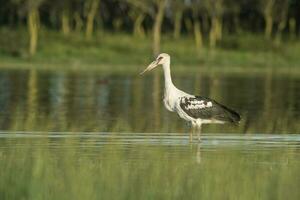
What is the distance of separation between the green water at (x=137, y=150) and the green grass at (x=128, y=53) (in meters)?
29.3

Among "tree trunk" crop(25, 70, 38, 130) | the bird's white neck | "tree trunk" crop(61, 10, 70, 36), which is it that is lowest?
"tree trunk" crop(61, 10, 70, 36)

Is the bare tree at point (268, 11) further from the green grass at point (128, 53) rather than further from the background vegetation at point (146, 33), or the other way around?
the green grass at point (128, 53)

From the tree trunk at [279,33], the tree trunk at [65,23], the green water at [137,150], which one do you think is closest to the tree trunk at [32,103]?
the green water at [137,150]

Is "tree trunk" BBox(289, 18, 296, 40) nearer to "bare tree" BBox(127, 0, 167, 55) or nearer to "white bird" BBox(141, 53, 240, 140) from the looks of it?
"bare tree" BBox(127, 0, 167, 55)

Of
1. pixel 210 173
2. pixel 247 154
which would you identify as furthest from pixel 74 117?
pixel 210 173

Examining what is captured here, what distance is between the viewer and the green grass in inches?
2547

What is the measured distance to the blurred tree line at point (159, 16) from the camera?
74.1m

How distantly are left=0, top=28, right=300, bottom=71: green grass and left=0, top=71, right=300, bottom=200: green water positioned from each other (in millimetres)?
29300

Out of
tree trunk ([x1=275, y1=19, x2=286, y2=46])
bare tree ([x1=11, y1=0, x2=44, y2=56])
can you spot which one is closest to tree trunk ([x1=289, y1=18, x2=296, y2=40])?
tree trunk ([x1=275, y1=19, x2=286, y2=46])

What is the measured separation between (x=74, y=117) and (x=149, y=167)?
1069 cm

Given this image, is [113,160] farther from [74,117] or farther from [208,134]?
[74,117]

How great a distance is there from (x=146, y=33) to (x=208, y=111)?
2592 inches

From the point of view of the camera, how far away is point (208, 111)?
18.9m

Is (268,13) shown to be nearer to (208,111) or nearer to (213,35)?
(213,35)
